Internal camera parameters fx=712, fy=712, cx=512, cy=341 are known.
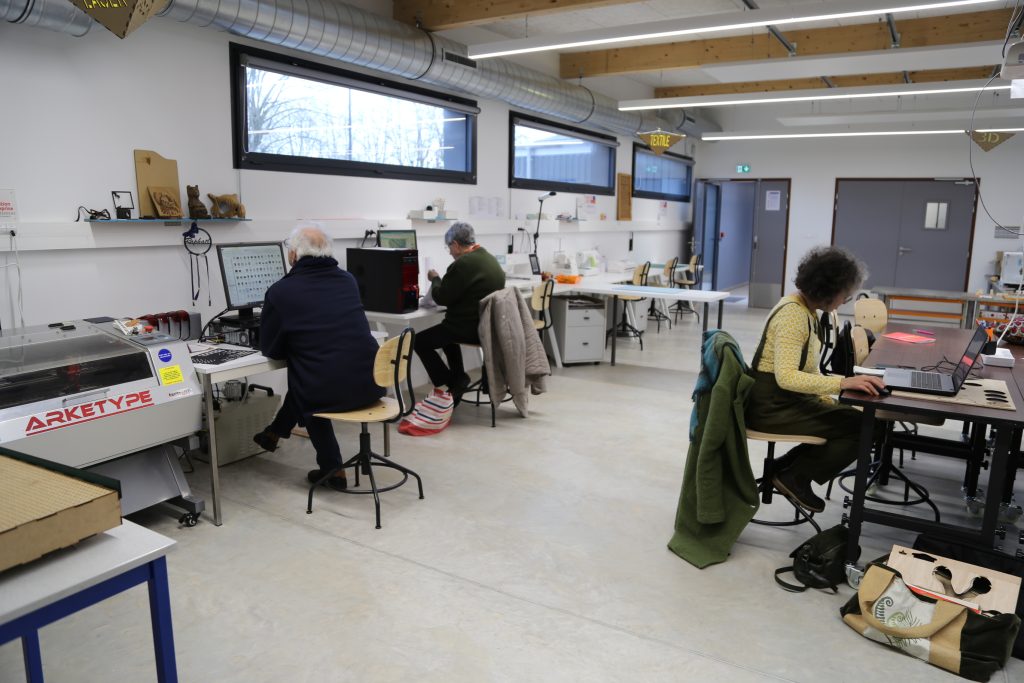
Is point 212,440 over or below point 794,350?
below

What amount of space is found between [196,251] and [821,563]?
139 inches

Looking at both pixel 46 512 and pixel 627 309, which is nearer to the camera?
pixel 46 512

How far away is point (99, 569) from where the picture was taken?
1.36m

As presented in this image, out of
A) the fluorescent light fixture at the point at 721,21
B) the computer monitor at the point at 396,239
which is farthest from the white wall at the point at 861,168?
the computer monitor at the point at 396,239

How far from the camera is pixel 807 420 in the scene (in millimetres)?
2875

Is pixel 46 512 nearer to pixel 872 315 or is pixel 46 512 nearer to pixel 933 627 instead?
pixel 933 627

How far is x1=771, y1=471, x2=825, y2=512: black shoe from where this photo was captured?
9.64 feet

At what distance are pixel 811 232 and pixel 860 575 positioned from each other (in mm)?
9465

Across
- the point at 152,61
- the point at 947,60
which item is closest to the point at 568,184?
the point at 947,60

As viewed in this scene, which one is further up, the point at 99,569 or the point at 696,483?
the point at 99,569

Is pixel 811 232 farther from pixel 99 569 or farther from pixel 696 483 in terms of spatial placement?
pixel 99 569

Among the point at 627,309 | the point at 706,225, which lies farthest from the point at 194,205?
the point at 706,225

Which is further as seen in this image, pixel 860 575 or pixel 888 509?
pixel 888 509

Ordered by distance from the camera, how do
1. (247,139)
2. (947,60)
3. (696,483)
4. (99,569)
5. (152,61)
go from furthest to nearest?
(947,60) → (247,139) → (152,61) → (696,483) → (99,569)
